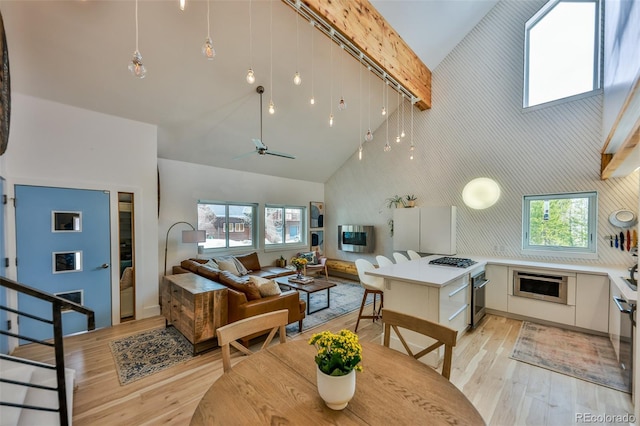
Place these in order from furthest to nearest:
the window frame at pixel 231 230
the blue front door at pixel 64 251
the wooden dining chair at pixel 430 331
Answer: the window frame at pixel 231 230, the blue front door at pixel 64 251, the wooden dining chair at pixel 430 331

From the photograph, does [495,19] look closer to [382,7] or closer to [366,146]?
[382,7]

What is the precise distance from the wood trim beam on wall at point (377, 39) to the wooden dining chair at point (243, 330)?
307 cm

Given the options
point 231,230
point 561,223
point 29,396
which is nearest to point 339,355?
point 29,396

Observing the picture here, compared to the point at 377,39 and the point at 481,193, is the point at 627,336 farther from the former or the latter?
the point at 377,39

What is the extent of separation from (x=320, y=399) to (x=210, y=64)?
411 cm

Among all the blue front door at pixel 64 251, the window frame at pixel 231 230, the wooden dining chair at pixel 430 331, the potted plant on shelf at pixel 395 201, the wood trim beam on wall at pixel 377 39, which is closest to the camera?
the wooden dining chair at pixel 430 331

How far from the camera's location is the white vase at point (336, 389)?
3.22ft

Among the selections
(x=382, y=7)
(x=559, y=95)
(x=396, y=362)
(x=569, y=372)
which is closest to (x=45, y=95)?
(x=382, y=7)

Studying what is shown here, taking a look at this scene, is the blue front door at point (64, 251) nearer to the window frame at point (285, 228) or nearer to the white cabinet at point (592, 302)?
the window frame at point (285, 228)

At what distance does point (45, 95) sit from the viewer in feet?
10.6

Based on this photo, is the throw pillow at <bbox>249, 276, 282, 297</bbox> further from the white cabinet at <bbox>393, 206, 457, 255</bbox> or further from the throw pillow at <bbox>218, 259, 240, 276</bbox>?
the white cabinet at <bbox>393, 206, 457, 255</bbox>

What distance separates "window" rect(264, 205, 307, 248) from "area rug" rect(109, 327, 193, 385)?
3.40m

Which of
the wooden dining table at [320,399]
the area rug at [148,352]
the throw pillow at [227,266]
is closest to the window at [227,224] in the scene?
the throw pillow at [227,266]

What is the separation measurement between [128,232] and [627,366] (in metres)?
6.14
